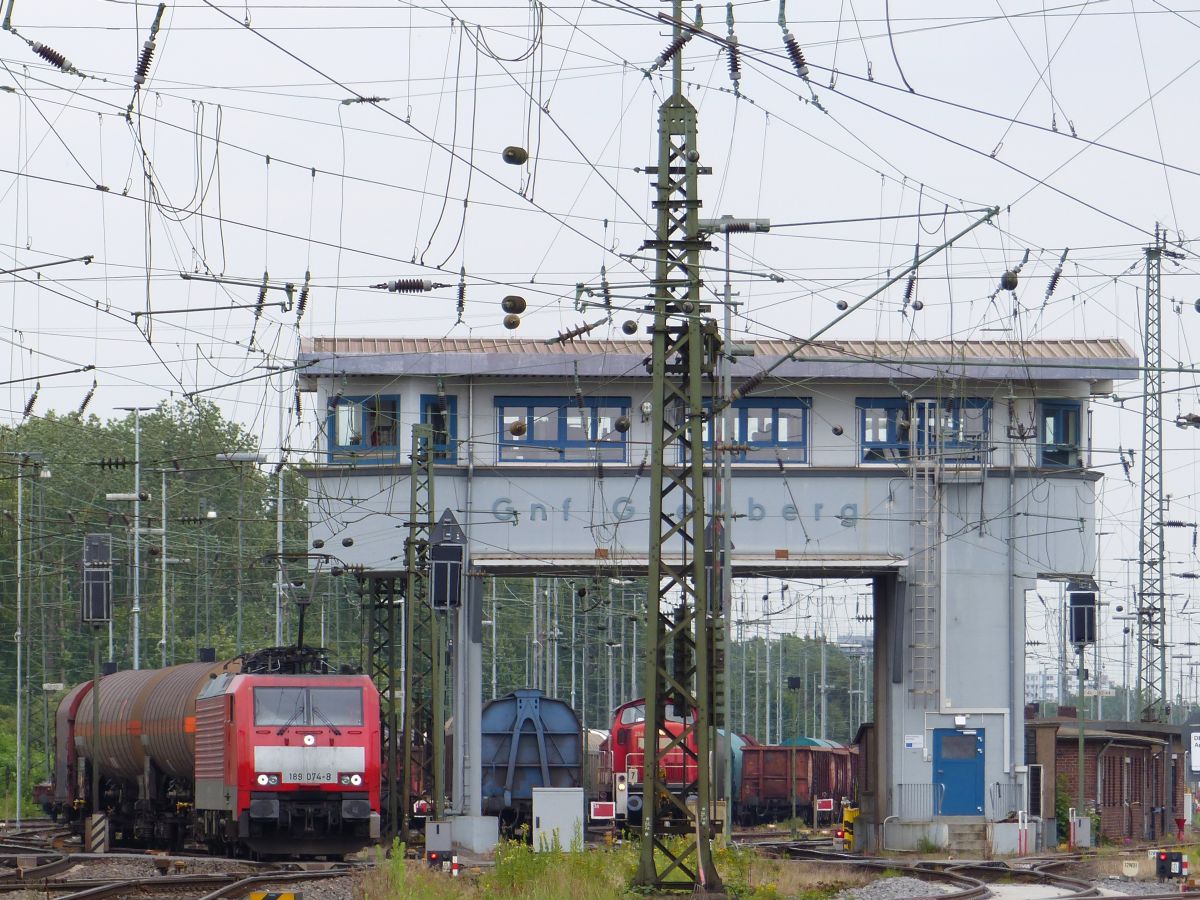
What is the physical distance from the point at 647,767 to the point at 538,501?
18303 mm

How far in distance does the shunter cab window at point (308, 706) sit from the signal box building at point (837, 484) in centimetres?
794

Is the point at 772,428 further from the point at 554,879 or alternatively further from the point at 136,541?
the point at 554,879

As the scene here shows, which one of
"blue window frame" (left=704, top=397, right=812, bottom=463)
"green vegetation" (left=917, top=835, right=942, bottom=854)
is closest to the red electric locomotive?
"green vegetation" (left=917, top=835, right=942, bottom=854)

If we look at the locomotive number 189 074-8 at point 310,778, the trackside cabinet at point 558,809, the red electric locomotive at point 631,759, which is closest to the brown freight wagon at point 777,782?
the red electric locomotive at point 631,759

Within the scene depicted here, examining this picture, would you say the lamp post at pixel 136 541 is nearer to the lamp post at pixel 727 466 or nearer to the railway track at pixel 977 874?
the lamp post at pixel 727 466

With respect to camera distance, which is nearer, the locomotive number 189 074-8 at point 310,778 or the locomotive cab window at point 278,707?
the locomotive number 189 074-8 at point 310,778

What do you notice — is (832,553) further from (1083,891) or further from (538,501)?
(1083,891)

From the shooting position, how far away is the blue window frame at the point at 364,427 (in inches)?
1596

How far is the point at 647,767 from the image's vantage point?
22.4 meters

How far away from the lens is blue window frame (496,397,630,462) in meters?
40.6

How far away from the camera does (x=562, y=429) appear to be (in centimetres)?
4075

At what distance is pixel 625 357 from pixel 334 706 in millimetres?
11366

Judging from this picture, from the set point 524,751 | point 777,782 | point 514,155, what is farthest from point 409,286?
point 777,782

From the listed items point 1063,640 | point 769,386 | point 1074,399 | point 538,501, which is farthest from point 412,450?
point 1063,640
